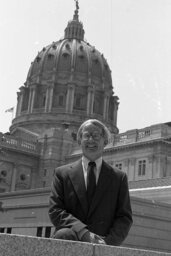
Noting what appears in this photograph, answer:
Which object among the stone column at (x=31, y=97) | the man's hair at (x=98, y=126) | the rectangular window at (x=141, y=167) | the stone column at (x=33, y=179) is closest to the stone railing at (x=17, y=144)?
the stone column at (x=33, y=179)

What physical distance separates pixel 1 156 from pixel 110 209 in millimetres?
67545

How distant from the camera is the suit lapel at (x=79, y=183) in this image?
18.2 feet

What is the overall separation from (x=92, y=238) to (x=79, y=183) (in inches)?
28.5

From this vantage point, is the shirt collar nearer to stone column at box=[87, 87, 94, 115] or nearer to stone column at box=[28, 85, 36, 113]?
stone column at box=[87, 87, 94, 115]

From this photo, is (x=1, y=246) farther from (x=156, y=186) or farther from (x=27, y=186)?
(x=27, y=186)

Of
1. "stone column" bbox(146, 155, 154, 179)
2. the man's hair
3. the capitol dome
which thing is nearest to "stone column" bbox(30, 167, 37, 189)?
the capitol dome

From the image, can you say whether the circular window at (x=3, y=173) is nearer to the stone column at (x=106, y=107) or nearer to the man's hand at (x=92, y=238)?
the stone column at (x=106, y=107)

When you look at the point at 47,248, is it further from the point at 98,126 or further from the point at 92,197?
the point at 98,126

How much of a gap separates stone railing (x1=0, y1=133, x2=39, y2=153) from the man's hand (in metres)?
68.5

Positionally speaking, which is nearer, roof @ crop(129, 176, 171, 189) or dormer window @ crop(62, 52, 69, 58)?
roof @ crop(129, 176, 171, 189)

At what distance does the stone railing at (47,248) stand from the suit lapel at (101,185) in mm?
817

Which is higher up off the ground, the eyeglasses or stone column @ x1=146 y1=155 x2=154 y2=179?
stone column @ x1=146 y1=155 x2=154 y2=179

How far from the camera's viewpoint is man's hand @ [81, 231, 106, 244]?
200 inches

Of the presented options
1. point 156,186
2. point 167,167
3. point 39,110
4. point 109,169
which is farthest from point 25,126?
point 109,169
